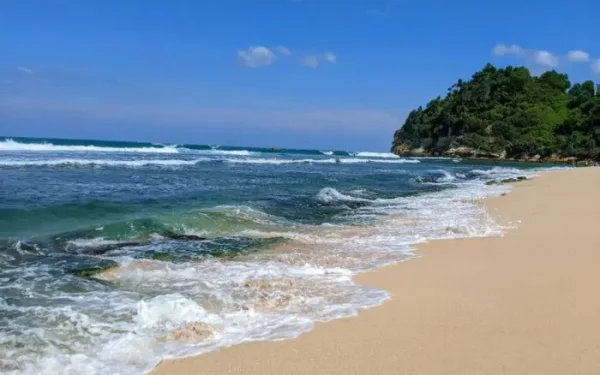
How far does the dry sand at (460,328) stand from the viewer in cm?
332

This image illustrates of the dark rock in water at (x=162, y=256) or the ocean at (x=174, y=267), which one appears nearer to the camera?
the ocean at (x=174, y=267)

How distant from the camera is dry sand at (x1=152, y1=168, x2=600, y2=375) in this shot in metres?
3.32

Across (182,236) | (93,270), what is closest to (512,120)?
(182,236)

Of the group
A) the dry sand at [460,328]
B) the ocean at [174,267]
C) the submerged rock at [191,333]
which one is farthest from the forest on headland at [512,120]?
the submerged rock at [191,333]

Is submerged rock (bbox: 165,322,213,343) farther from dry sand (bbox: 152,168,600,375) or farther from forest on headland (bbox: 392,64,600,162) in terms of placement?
forest on headland (bbox: 392,64,600,162)

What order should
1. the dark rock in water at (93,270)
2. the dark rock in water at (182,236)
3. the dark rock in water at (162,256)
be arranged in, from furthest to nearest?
1. the dark rock in water at (182,236)
2. the dark rock in water at (162,256)
3. the dark rock in water at (93,270)

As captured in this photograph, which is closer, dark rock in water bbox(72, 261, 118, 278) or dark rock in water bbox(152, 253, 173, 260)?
dark rock in water bbox(72, 261, 118, 278)

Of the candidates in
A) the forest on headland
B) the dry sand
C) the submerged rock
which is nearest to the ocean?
the submerged rock

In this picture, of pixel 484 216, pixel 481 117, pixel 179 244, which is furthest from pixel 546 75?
pixel 179 244

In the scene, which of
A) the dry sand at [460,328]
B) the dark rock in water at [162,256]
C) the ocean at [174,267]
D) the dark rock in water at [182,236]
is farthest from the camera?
the dark rock in water at [182,236]

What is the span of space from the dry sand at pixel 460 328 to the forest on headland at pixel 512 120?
69769 mm

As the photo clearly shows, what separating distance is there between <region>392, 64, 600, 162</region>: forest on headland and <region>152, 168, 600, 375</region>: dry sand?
6977 cm

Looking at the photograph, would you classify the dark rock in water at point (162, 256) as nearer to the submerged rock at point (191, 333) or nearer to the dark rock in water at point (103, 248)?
the dark rock in water at point (103, 248)

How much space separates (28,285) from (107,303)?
49.4 inches
